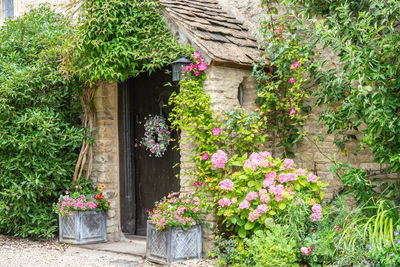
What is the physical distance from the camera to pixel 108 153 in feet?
23.1

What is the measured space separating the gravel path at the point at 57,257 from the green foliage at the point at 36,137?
0.86 ft

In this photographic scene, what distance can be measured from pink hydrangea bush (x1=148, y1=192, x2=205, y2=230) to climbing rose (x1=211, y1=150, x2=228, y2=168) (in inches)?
16.5

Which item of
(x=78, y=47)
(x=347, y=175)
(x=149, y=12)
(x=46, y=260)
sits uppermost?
(x=149, y=12)

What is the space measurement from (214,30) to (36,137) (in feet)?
9.45

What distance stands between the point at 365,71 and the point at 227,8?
8.78ft

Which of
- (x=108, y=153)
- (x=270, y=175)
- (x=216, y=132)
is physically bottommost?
(x=270, y=175)

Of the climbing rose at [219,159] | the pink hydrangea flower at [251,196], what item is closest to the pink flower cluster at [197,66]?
the climbing rose at [219,159]

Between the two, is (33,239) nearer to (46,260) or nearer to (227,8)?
(46,260)


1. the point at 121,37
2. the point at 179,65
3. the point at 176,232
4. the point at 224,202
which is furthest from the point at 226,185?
the point at 121,37

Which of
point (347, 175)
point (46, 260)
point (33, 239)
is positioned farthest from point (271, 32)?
point (33, 239)

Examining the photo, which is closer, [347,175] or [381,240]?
[381,240]

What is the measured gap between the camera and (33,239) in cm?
679

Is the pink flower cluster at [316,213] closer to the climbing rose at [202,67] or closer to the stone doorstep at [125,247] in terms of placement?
the climbing rose at [202,67]

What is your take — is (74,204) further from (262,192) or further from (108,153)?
(262,192)
